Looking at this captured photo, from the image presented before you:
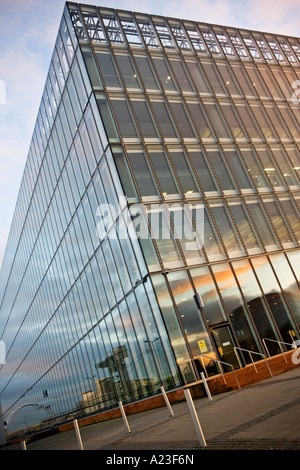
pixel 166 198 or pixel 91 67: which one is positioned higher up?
pixel 91 67

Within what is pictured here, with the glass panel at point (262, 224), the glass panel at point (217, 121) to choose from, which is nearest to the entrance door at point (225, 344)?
the glass panel at point (262, 224)

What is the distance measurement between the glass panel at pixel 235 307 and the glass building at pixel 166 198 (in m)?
0.07

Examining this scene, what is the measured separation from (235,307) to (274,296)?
2.87m

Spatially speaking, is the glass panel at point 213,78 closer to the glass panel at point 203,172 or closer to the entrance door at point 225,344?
the glass panel at point 203,172

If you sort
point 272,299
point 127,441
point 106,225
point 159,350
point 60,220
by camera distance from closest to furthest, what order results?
point 127,441
point 159,350
point 272,299
point 106,225
point 60,220

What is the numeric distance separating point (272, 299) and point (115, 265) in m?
9.30

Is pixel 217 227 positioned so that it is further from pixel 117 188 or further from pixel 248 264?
pixel 117 188

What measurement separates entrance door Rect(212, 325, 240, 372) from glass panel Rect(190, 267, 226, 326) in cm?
47

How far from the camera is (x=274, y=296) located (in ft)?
69.1

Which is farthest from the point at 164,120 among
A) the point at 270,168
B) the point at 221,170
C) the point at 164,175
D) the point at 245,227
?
the point at 245,227

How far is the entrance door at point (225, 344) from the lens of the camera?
721 inches

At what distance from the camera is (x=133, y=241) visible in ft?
62.8

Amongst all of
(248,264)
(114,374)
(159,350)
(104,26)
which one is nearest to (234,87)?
(104,26)

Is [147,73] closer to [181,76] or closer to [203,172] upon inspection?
A: [181,76]
